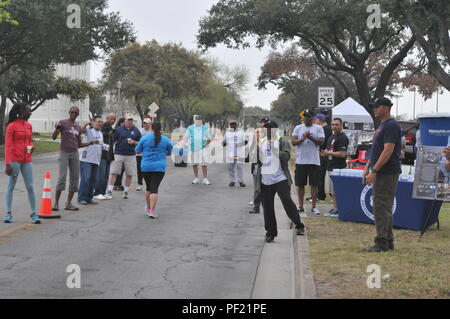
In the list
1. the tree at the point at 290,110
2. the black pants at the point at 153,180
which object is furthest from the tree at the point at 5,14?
the tree at the point at 290,110

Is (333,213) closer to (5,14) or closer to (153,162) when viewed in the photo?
(153,162)

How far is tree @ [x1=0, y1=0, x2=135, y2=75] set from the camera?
100 feet

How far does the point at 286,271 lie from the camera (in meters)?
8.23

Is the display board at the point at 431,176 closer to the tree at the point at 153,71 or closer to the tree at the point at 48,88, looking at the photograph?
the tree at the point at 48,88

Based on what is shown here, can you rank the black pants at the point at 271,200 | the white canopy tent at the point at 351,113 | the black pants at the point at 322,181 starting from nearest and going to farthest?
the black pants at the point at 271,200 < the black pants at the point at 322,181 < the white canopy tent at the point at 351,113

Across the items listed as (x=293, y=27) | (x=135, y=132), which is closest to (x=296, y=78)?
(x=293, y=27)

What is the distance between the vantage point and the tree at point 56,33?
30.5 m

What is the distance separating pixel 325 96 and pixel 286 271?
14.2 meters

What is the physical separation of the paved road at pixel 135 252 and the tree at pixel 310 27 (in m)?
17.8

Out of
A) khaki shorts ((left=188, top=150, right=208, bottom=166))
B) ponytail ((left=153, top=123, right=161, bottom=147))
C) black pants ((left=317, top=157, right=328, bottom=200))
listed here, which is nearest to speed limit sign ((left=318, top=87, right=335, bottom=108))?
khaki shorts ((left=188, top=150, right=208, bottom=166))

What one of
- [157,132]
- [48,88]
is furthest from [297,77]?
[157,132]

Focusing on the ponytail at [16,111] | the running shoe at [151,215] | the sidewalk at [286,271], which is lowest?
the sidewalk at [286,271]
